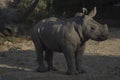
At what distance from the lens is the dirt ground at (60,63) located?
8.62 metres

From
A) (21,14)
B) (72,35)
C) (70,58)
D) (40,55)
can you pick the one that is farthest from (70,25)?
(21,14)

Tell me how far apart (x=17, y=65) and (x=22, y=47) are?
3185 millimetres

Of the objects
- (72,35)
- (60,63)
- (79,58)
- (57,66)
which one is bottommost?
(60,63)

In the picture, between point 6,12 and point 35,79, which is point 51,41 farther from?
point 6,12

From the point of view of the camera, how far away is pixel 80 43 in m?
8.69

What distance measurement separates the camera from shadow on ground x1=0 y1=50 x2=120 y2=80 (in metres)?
8.54

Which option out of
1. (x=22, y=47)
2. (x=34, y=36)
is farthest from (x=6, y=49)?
(x=34, y=36)

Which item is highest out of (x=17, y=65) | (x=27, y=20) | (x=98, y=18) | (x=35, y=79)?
(x=35, y=79)

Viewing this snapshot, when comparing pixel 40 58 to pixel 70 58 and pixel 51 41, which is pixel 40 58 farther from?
pixel 70 58

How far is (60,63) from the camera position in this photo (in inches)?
405

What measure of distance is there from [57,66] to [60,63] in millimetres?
348

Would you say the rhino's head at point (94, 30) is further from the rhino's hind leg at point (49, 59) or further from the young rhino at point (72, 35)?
the rhino's hind leg at point (49, 59)

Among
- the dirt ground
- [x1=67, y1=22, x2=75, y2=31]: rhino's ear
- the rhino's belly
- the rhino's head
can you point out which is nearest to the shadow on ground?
the dirt ground

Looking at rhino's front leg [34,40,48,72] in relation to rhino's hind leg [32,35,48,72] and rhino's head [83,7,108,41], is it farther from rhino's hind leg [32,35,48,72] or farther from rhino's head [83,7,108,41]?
rhino's head [83,7,108,41]
